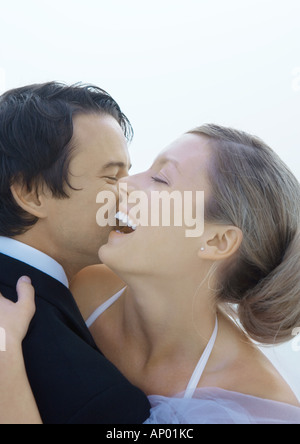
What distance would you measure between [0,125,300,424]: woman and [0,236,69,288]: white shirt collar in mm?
154

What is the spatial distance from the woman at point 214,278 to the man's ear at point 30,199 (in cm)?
24

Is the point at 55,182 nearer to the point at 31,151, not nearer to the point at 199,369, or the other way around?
the point at 31,151

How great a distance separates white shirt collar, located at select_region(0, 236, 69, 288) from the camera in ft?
4.80

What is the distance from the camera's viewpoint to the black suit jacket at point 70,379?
1185mm

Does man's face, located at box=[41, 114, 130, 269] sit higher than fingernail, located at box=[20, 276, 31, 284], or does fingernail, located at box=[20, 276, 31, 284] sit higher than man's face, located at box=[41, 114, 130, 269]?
man's face, located at box=[41, 114, 130, 269]

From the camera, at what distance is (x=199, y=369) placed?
1471 mm

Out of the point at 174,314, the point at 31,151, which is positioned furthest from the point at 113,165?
the point at 174,314

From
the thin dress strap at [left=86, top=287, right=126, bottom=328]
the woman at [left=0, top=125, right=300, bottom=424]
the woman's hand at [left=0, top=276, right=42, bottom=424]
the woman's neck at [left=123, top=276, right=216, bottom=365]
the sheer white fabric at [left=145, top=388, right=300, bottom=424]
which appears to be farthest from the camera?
the thin dress strap at [left=86, top=287, right=126, bottom=328]

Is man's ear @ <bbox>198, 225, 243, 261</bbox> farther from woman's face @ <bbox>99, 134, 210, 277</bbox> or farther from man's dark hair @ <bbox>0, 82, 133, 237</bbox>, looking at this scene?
man's dark hair @ <bbox>0, 82, 133, 237</bbox>

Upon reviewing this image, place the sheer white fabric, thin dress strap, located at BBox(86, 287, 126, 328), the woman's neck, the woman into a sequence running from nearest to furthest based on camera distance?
the sheer white fabric, the woman, the woman's neck, thin dress strap, located at BBox(86, 287, 126, 328)

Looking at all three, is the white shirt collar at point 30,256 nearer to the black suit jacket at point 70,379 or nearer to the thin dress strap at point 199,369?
the black suit jacket at point 70,379

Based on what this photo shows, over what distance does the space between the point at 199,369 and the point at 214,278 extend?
0.27 metres

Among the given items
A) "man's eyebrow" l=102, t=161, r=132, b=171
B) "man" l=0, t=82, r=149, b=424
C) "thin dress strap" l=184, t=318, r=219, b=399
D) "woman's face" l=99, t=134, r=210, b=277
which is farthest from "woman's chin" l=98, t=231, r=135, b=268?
"thin dress strap" l=184, t=318, r=219, b=399

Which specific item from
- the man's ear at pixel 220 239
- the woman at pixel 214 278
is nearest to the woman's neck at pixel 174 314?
the woman at pixel 214 278
